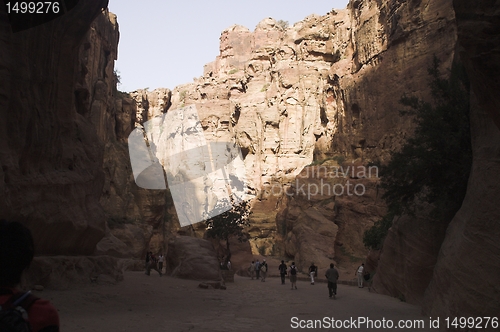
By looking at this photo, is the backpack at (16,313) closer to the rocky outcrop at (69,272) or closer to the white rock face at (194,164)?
the rocky outcrop at (69,272)

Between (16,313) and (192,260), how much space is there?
19865 mm

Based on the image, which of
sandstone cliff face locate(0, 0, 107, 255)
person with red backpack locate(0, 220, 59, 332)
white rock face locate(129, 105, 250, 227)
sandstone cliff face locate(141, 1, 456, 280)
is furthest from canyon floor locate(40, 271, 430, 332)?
white rock face locate(129, 105, 250, 227)

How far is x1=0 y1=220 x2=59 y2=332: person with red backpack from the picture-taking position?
2072 millimetres

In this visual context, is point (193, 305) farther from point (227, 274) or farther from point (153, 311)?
point (227, 274)

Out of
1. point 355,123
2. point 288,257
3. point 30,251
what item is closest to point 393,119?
point 355,123

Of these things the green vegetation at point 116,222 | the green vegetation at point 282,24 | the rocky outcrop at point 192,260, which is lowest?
the rocky outcrop at point 192,260

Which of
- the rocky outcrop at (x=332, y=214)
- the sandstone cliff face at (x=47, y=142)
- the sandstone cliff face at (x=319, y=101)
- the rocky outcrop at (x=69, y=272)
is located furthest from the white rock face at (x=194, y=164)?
the rocky outcrop at (x=69, y=272)

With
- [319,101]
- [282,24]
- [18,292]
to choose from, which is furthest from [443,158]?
[282,24]

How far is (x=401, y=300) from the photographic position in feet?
46.7

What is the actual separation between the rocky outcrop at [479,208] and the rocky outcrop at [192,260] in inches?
522

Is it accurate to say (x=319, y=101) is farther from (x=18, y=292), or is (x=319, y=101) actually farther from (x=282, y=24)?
(x=18, y=292)

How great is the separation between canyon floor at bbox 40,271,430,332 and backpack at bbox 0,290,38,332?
256 inches

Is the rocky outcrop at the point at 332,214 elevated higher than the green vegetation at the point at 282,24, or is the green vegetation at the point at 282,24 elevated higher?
the green vegetation at the point at 282,24

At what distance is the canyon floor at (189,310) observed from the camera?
28.9 ft
